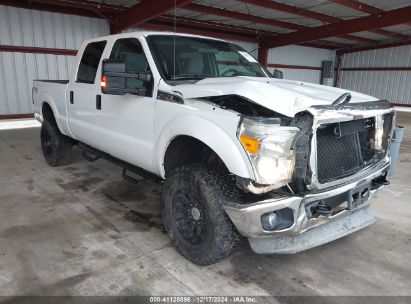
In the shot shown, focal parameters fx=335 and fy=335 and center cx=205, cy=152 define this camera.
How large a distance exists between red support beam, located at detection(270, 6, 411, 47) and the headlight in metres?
12.6

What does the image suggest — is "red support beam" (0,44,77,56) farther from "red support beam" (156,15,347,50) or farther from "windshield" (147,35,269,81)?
"windshield" (147,35,269,81)

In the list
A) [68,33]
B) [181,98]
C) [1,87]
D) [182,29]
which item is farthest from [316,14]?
[181,98]

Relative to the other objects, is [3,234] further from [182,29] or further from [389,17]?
[389,17]

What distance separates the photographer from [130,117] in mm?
3264

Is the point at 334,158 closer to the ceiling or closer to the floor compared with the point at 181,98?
closer to the floor

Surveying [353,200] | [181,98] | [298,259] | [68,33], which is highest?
[68,33]

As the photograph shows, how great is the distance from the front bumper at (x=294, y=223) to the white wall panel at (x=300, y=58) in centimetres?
1687

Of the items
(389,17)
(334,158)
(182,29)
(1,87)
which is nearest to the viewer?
(334,158)

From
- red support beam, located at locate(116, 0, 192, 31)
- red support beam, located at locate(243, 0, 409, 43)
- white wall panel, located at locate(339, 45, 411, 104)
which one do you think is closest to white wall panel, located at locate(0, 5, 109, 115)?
red support beam, located at locate(116, 0, 192, 31)

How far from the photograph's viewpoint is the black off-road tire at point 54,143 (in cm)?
527

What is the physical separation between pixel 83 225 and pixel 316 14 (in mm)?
12481

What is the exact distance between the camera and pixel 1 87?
10.3m

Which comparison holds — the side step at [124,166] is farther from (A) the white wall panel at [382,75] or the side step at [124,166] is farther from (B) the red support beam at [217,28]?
(A) the white wall panel at [382,75]

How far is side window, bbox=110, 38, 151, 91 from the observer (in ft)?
10.1
